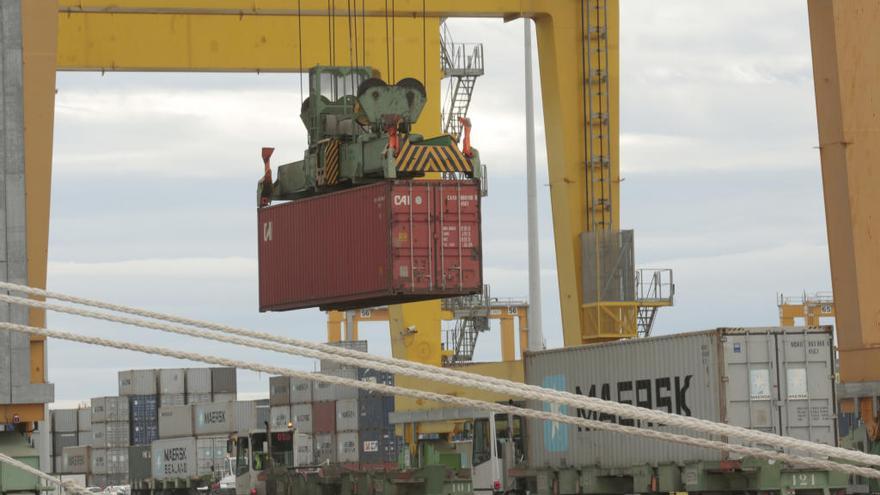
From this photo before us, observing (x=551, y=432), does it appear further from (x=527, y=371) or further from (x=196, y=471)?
(x=196, y=471)

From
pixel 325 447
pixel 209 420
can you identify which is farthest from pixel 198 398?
pixel 209 420

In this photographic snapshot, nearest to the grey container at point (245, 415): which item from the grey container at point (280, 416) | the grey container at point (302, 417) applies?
the grey container at point (280, 416)

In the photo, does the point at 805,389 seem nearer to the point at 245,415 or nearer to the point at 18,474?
the point at 18,474

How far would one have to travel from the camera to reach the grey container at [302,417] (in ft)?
193

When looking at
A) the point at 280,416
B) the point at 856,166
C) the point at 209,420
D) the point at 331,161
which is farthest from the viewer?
the point at 280,416

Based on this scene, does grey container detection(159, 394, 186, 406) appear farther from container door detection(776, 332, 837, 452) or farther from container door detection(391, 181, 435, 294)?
container door detection(776, 332, 837, 452)

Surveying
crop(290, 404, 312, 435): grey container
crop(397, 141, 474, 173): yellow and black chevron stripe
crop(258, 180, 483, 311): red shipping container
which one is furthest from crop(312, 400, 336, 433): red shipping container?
crop(397, 141, 474, 173): yellow and black chevron stripe

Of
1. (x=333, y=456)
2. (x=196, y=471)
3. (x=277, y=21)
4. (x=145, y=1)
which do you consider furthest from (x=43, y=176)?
(x=333, y=456)

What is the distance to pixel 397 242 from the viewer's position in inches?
1068

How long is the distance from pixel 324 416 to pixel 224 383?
7463 millimetres

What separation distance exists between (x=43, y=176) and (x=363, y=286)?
5880mm

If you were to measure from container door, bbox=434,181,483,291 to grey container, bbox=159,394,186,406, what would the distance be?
36806 mm

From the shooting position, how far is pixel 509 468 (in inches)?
1102

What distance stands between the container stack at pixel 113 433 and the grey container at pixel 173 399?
1.42 metres
